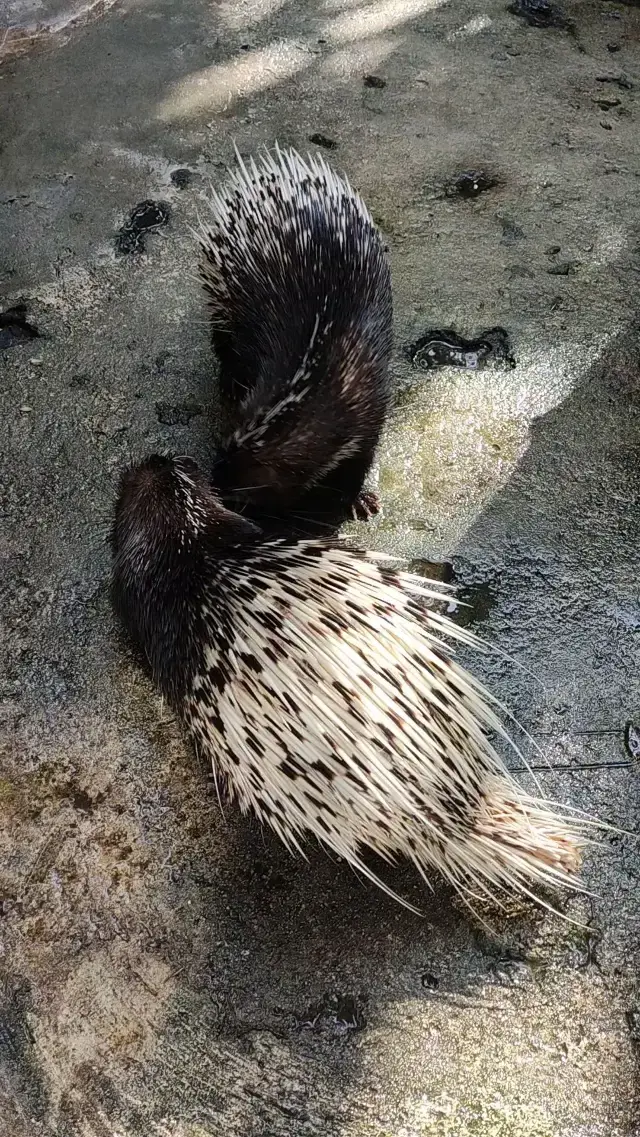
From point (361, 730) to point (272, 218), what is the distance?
1.60 meters

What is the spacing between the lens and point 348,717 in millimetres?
1394

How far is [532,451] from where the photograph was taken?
7.61ft

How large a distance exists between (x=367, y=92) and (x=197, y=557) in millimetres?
2539

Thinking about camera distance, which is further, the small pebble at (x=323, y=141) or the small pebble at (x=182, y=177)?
the small pebble at (x=323, y=141)

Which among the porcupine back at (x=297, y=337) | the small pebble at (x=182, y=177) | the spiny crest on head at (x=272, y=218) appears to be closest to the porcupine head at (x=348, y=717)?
the porcupine back at (x=297, y=337)

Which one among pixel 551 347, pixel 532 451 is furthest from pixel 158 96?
pixel 532 451

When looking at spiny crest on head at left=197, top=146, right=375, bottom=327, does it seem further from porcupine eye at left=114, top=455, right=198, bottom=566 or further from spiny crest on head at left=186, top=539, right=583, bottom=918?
spiny crest on head at left=186, top=539, right=583, bottom=918

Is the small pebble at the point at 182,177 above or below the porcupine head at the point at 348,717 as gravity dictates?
above

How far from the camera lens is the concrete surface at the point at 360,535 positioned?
1479 mm

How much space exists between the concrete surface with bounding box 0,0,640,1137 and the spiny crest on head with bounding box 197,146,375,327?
0.24 meters

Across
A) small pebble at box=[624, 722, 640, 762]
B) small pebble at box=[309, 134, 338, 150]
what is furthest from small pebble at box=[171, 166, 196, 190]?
small pebble at box=[624, 722, 640, 762]

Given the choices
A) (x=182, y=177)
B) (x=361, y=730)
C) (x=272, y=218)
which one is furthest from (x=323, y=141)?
(x=361, y=730)

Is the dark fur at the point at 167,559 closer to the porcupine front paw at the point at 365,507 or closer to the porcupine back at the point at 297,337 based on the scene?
the porcupine back at the point at 297,337

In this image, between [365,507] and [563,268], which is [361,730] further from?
[563,268]
